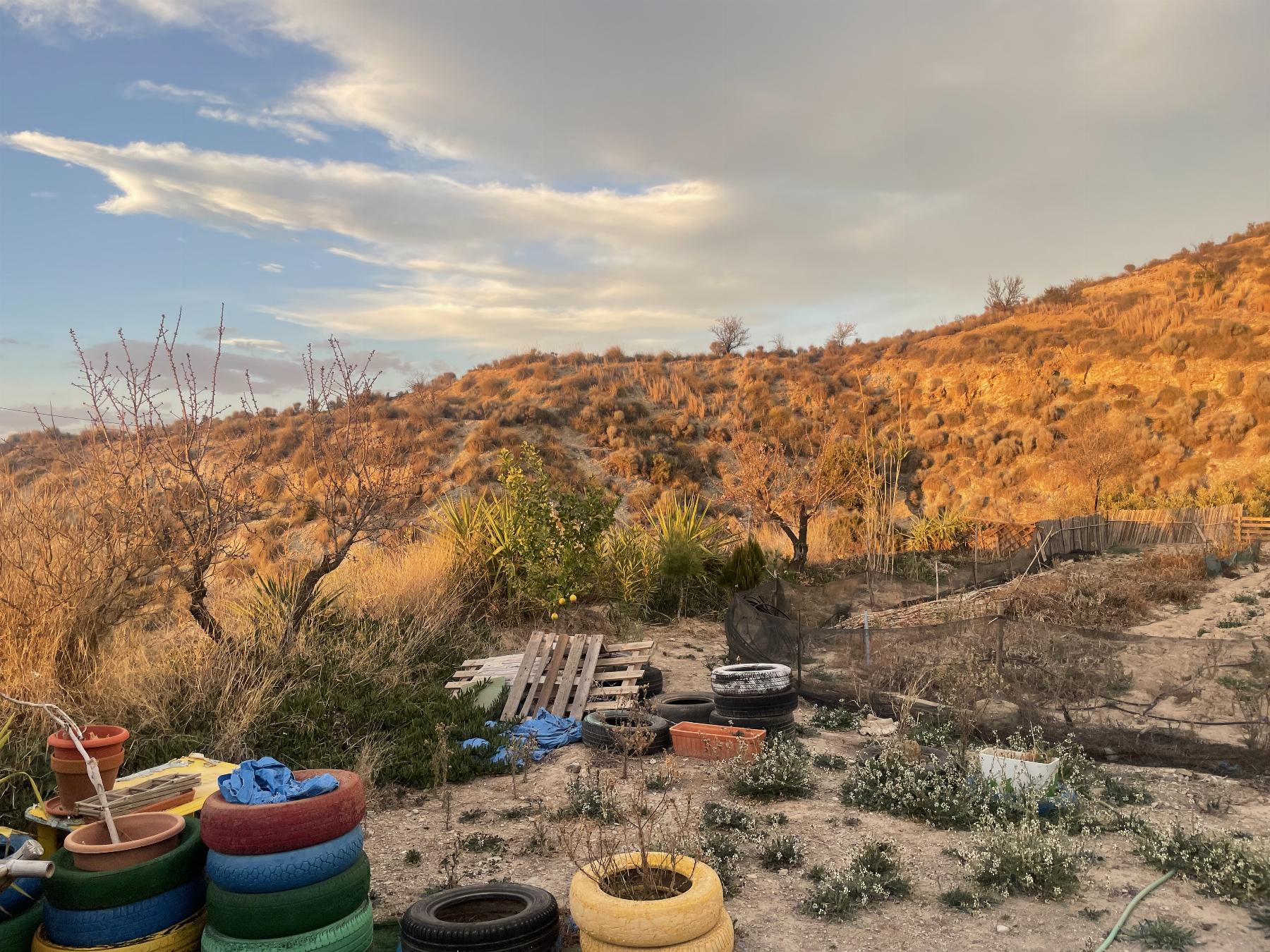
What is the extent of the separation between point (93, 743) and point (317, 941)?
157 cm

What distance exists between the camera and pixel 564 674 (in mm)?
9305

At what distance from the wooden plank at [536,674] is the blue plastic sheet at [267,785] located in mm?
4928

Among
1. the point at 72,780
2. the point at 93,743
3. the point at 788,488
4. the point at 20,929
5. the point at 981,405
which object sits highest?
the point at 981,405

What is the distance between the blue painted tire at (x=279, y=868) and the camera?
11.9 ft

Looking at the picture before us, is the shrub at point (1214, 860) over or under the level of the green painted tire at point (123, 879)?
under

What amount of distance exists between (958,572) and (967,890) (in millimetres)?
14540

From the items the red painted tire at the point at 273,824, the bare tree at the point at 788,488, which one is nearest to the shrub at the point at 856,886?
the red painted tire at the point at 273,824

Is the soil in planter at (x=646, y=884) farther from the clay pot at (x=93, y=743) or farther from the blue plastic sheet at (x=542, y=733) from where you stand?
the blue plastic sheet at (x=542, y=733)

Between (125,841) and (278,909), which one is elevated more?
(125,841)

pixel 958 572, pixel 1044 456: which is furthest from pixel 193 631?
pixel 1044 456

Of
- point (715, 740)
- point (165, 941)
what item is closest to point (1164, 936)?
point (715, 740)

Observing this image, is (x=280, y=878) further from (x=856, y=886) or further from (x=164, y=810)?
(x=856, y=886)

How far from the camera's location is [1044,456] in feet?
111

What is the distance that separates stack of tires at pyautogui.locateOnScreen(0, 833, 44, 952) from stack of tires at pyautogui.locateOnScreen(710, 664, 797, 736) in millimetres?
5376
